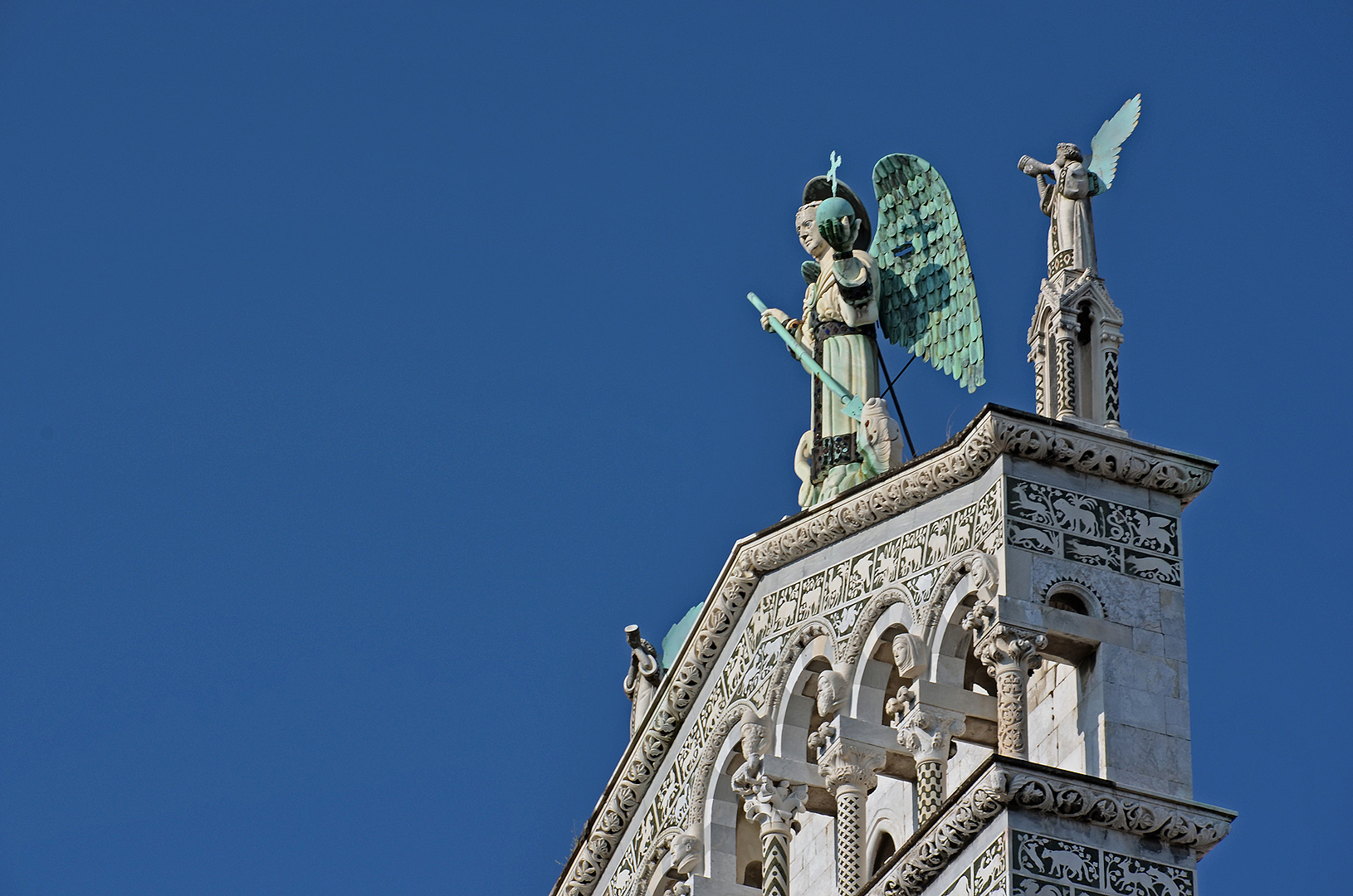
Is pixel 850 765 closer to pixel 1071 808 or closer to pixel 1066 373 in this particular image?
pixel 1071 808

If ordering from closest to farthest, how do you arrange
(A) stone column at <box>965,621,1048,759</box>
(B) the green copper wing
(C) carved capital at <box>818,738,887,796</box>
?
(A) stone column at <box>965,621,1048,759</box>, (C) carved capital at <box>818,738,887,796</box>, (B) the green copper wing

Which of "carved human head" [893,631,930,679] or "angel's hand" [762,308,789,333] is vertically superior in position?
"angel's hand" [762,308,789,333]

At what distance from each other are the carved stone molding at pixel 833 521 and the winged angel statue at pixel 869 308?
111 centimetres

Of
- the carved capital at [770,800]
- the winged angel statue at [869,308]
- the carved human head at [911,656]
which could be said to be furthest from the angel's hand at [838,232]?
the carved human head at [911,656]

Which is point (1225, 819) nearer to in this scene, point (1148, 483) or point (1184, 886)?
point (1184, 886)

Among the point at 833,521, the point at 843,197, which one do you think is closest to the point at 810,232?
the point at 843,197

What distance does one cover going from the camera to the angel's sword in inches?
923

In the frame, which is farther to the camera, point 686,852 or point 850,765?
point 686,852

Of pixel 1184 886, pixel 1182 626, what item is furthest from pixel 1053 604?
pixel 1184 886

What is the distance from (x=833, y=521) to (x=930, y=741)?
2.12 meters

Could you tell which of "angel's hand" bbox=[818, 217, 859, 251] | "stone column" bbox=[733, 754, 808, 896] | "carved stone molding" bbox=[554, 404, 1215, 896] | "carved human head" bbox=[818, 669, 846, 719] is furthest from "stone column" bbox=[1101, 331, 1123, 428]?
"angel's hand" bbox=[818, 217, 859, 251]

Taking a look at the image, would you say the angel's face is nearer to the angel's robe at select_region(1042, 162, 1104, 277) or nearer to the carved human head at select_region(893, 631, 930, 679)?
the angel's robe at select_region(1042, 162, 1104, 277)

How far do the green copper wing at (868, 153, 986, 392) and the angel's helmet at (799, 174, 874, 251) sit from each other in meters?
0.12

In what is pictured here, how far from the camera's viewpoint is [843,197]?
24906mm
